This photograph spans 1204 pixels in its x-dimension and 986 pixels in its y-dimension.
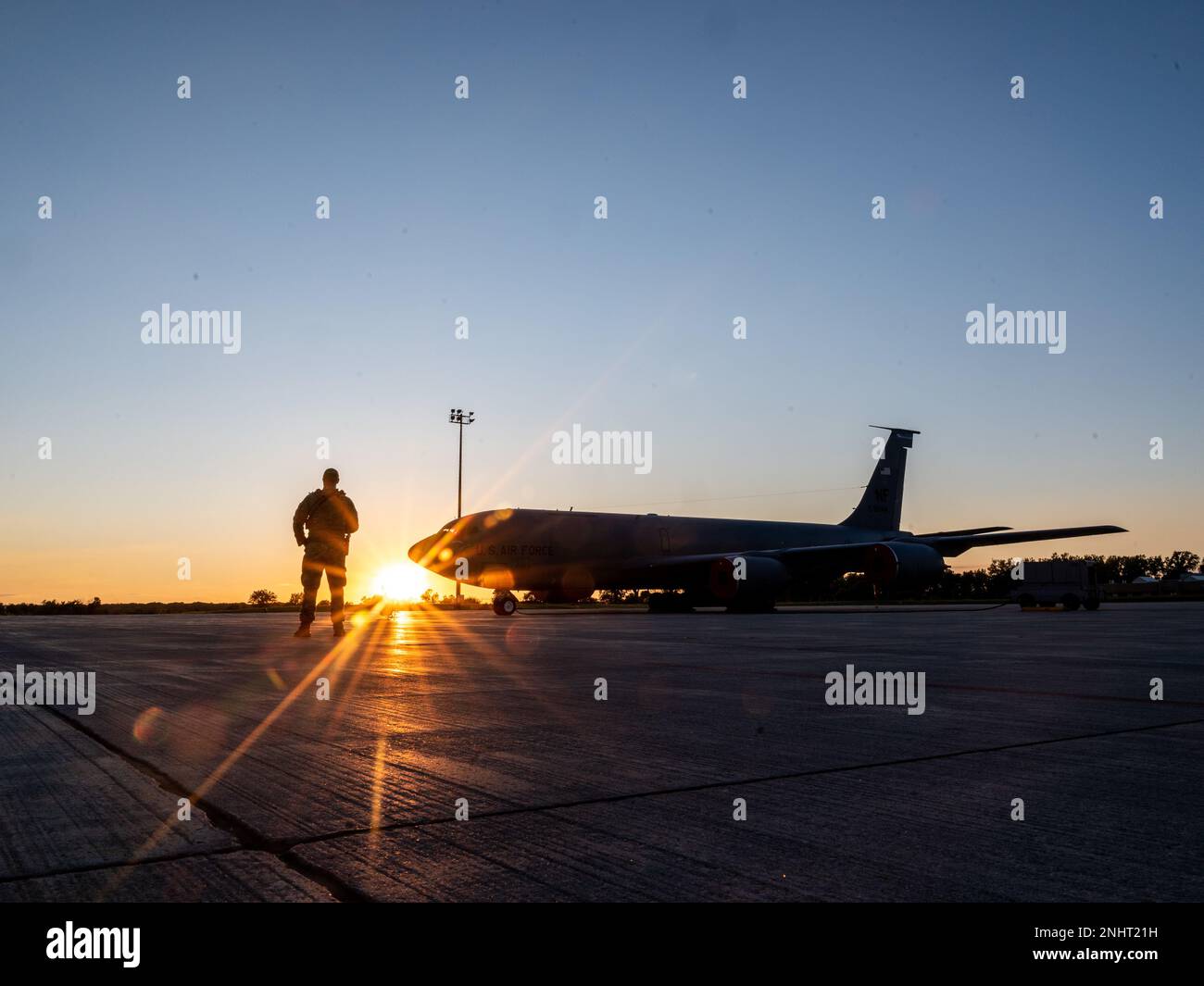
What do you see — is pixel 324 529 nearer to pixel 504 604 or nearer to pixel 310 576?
pixel 310 576

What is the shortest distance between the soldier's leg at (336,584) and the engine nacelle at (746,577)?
16724mm

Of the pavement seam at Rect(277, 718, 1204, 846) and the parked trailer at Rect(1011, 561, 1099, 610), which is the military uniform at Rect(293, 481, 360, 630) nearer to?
the pavement seam at Rect(277, 718, 1204, 846)

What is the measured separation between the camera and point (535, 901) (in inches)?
87.3

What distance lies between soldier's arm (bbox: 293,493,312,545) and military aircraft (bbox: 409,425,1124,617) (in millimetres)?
13741

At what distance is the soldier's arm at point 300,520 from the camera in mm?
11617

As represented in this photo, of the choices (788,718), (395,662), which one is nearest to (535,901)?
(788,718)

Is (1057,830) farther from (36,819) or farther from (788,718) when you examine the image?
(36,819)

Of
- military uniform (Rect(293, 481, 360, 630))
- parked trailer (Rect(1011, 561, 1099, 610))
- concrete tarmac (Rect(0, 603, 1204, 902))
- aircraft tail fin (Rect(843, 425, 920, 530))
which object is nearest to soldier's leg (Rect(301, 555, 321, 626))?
military uniform (Rect(293, 481, 360, 630))

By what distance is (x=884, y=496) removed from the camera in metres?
38.7

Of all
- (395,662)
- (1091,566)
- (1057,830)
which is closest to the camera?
(1057,830)

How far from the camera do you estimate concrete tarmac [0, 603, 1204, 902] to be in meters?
2.37

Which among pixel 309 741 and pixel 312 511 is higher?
pixel 312 511

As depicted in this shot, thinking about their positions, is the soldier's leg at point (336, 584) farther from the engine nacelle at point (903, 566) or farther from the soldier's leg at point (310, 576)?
the engine nacelle at point (903, 566)
